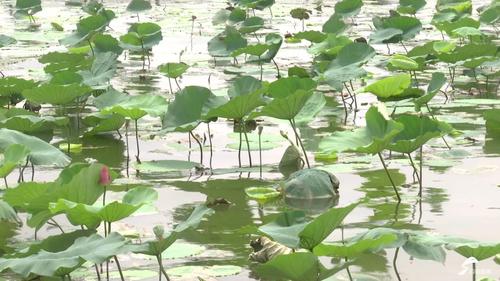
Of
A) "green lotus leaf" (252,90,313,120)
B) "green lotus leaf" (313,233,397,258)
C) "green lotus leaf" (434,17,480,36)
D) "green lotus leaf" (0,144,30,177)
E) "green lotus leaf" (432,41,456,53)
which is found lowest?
"green lotus leaf" (434,17,480,36)

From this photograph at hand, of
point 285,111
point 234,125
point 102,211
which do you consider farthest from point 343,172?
point 102,211

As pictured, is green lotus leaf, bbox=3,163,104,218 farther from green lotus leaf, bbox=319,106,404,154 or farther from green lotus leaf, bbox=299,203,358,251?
green lotus leaf, bbox=319,106,404,154

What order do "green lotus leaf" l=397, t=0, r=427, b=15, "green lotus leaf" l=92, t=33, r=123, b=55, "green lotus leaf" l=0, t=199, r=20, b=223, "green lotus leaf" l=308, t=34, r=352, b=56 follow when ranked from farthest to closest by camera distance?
1. "green lotus leaf" l=397, t=0, r=427, b=15
2. "green lotus leaf" l=92, t=33, r=123, b=55
3. "green lotus leaf" l=308, t=34, r=352, b=56
4. "green lotus leaf" l=0, t=199, r=20, b=223

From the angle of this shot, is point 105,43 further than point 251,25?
No

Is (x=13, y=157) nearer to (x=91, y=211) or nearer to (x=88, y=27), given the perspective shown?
(x=91, y=211)

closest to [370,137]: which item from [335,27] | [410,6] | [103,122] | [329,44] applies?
[103,122]

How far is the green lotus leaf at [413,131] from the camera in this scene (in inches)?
115

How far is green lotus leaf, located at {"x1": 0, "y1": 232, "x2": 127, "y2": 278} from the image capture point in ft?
6.59

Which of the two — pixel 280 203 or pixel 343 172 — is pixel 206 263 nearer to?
pixel 280 203

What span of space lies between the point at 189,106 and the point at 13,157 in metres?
0.94

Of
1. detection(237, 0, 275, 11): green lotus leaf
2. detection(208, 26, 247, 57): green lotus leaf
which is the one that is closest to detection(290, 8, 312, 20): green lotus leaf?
detection(237, 0, 275, 11): green lotus leaf

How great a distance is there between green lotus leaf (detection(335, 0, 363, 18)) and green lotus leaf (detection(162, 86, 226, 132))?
3372 mm

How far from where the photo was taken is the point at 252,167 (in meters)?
3.54

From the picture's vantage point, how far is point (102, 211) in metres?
2.21
